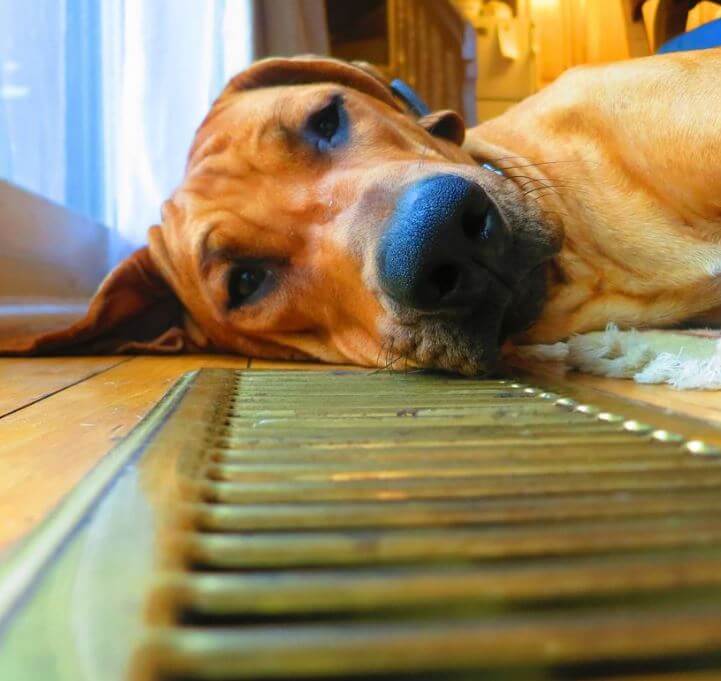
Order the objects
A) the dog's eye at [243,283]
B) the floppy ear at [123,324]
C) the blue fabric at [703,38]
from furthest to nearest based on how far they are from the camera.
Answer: the blue fabric at [703,38]
the floppy ear at [123,324]
the dog's eye at [243,283]

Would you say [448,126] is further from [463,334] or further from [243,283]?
[463,334]

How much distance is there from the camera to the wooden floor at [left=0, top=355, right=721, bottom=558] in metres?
0.85

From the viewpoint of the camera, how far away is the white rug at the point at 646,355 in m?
1.42

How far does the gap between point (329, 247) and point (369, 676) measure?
1.40 metres

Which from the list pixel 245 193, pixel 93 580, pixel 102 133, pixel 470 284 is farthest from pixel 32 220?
pixel 93 580

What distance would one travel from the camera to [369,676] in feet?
1.40

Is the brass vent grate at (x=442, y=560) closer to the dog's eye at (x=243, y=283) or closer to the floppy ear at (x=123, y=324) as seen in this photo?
the dog's eye at (x=243, y=283)

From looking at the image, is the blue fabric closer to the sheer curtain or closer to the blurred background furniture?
the blurred background furniture

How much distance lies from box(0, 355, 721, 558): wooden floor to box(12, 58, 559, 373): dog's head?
175mm

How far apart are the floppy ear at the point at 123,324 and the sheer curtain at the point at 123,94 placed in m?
0.89

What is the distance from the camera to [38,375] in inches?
77.2

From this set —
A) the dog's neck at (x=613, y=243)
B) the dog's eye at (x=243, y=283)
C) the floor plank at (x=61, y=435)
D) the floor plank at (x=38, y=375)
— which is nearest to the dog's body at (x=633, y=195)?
the dog's neck at (x=613, y=243)

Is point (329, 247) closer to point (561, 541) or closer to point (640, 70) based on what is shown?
point (640, 70)

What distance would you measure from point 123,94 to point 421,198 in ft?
7.87
